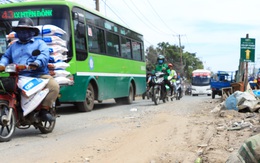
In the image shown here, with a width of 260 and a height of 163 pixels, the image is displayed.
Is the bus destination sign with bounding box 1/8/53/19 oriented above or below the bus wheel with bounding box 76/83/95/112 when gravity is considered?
above

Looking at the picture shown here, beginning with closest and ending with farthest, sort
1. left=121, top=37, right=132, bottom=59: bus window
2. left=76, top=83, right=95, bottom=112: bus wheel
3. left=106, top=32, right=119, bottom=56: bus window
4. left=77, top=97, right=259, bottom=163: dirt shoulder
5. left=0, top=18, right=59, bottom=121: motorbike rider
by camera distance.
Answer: left=77, top=97, right=259, bottom=163: dirt shoulder, left=0, top=18, right=59, bottom=121: motorbike rider, left=76, top=83, right=95, bottom=112: bus wheel, left=106, top=32, right=119, bottom=56: bus window, left=121, top=37, right=132, bottom=59: bus window

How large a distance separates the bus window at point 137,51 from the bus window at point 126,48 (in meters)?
0.63

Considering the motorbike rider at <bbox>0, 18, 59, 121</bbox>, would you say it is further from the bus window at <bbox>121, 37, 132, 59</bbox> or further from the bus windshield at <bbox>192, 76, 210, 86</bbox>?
the bus windshield at <bbox>192, 76, 210, 86</bbox>

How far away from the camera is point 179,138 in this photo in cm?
576

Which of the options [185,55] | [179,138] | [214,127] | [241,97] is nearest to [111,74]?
[241,97]

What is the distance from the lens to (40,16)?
9.84m

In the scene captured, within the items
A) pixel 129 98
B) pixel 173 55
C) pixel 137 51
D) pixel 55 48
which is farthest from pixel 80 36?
pixel 173 55

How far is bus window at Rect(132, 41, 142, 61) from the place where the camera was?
16.1m

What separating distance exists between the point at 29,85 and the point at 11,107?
1.40 feet

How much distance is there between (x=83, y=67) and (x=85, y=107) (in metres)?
1.28

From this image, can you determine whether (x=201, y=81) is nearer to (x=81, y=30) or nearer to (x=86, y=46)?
(x=86, y=46)

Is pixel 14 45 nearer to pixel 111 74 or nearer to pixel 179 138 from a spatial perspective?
pixel 179 138

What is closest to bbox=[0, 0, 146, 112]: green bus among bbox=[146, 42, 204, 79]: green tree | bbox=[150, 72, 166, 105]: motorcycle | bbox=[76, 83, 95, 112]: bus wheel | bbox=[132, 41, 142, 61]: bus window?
bbox=[76, 83, 95, 112]: bus wheel

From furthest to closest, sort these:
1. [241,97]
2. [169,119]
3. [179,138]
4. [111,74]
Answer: [111,74] < [241,97] < [169,119] < [179,138]
